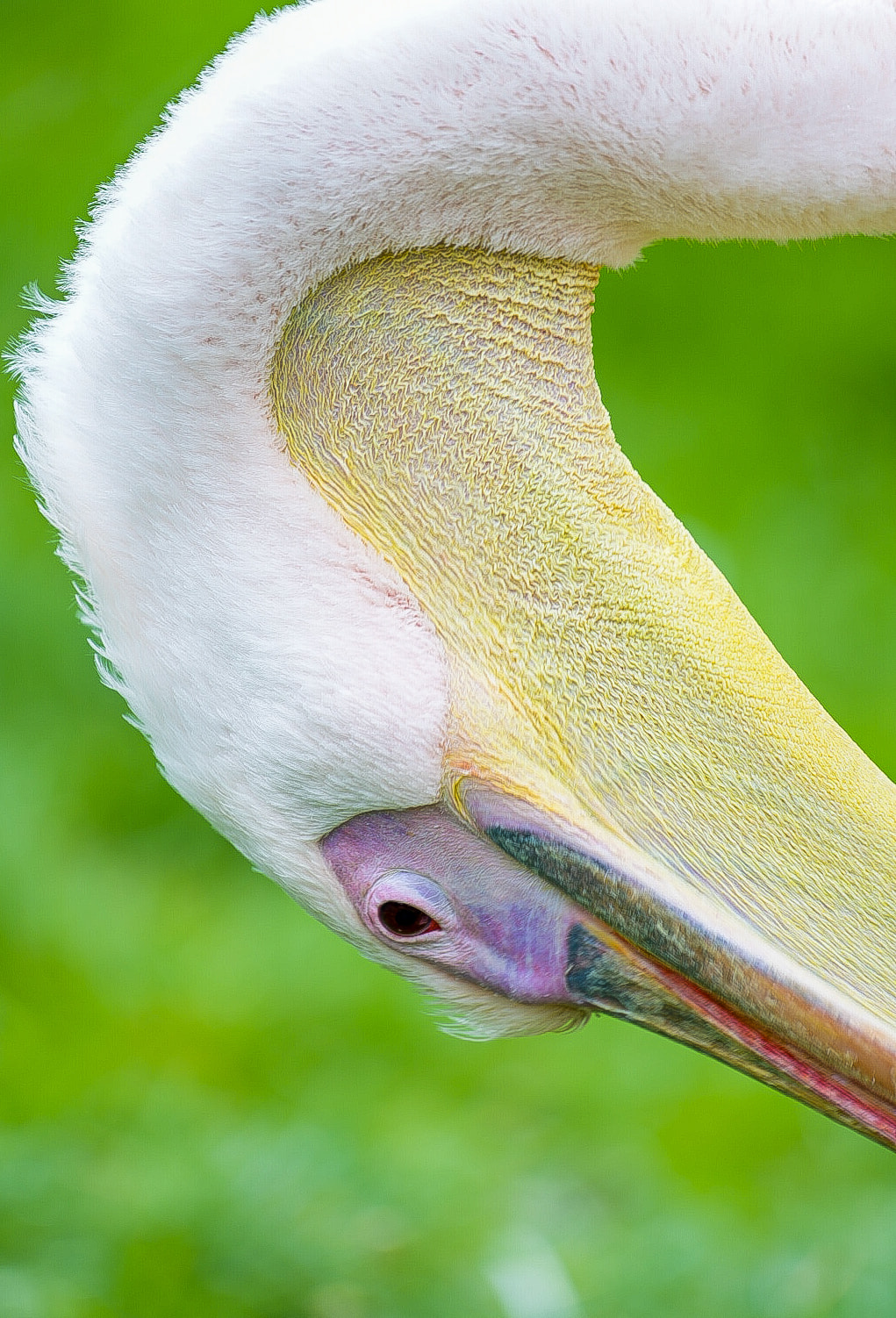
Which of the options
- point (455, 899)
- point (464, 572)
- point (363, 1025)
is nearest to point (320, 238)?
point (464, 572)

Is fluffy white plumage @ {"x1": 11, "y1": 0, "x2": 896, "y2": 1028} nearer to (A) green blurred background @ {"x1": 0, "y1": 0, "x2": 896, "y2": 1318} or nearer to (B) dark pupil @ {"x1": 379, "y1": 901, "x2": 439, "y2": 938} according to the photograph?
(B) dark pupil @ {"x1": 379, "y1": 901, "x2": 439, "y2": 938}

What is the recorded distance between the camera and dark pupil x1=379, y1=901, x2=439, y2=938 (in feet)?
5.34

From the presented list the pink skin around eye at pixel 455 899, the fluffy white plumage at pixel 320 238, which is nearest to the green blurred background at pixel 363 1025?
the pink skin around eye at pixel 455 899

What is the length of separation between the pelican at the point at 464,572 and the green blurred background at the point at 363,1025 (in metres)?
1.07

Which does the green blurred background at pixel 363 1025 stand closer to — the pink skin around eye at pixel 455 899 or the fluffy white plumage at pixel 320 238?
the pink skin around eye at pixel 455 899

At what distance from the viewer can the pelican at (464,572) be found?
1.36 meters

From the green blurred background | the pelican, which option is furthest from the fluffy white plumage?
the green blurred background

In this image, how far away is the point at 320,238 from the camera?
4.47 feet

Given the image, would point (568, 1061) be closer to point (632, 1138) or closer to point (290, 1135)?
point (632, 1138)

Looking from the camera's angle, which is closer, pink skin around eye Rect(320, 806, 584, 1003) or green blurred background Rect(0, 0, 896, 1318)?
pink skin around eye Rect(320, 806, 584, 1003)

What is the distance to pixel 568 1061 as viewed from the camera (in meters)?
3.30

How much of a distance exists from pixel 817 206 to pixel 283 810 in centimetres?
76

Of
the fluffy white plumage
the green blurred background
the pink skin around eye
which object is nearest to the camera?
the fluffy white plumage

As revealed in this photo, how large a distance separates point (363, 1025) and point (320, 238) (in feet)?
7.71
